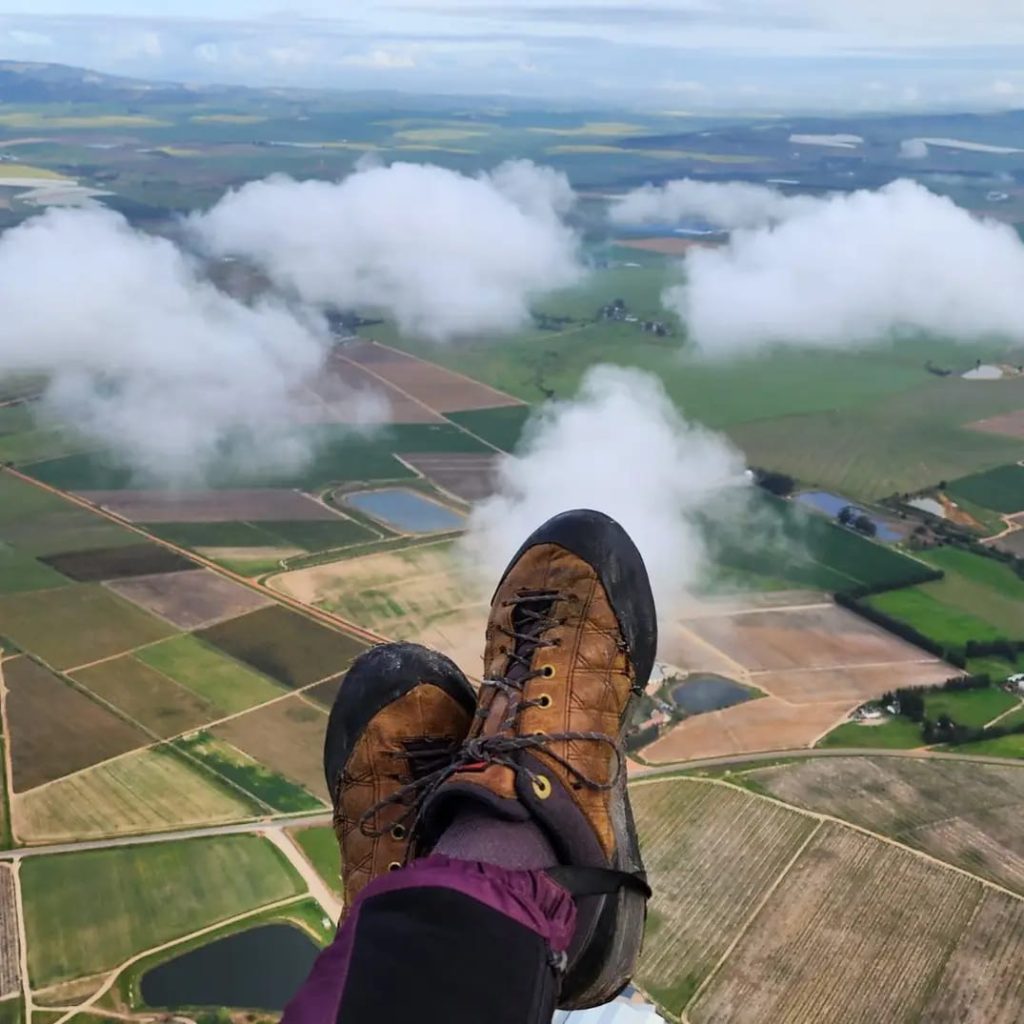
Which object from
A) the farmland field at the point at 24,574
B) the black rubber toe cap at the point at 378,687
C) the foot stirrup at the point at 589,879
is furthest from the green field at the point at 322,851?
the farmland field at the point at 24,574

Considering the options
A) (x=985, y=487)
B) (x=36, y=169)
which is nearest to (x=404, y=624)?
(x=985, y=487)

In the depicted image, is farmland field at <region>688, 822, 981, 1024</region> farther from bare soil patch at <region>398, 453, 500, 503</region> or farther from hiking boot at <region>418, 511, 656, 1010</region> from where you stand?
bare soil patch at <region>398, 453, 500, 503</region>

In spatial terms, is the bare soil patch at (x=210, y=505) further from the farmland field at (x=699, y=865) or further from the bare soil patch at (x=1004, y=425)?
the bare soil patch at (x=1004, y=425)

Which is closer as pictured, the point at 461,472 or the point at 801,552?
the point at 801,552

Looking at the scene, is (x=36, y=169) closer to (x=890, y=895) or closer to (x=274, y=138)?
(x=274, y=138)

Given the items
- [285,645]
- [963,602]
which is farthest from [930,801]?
[285,645]

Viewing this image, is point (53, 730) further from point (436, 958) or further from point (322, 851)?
point (436, 958)

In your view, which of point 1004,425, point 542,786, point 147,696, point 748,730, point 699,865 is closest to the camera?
point 542,786
